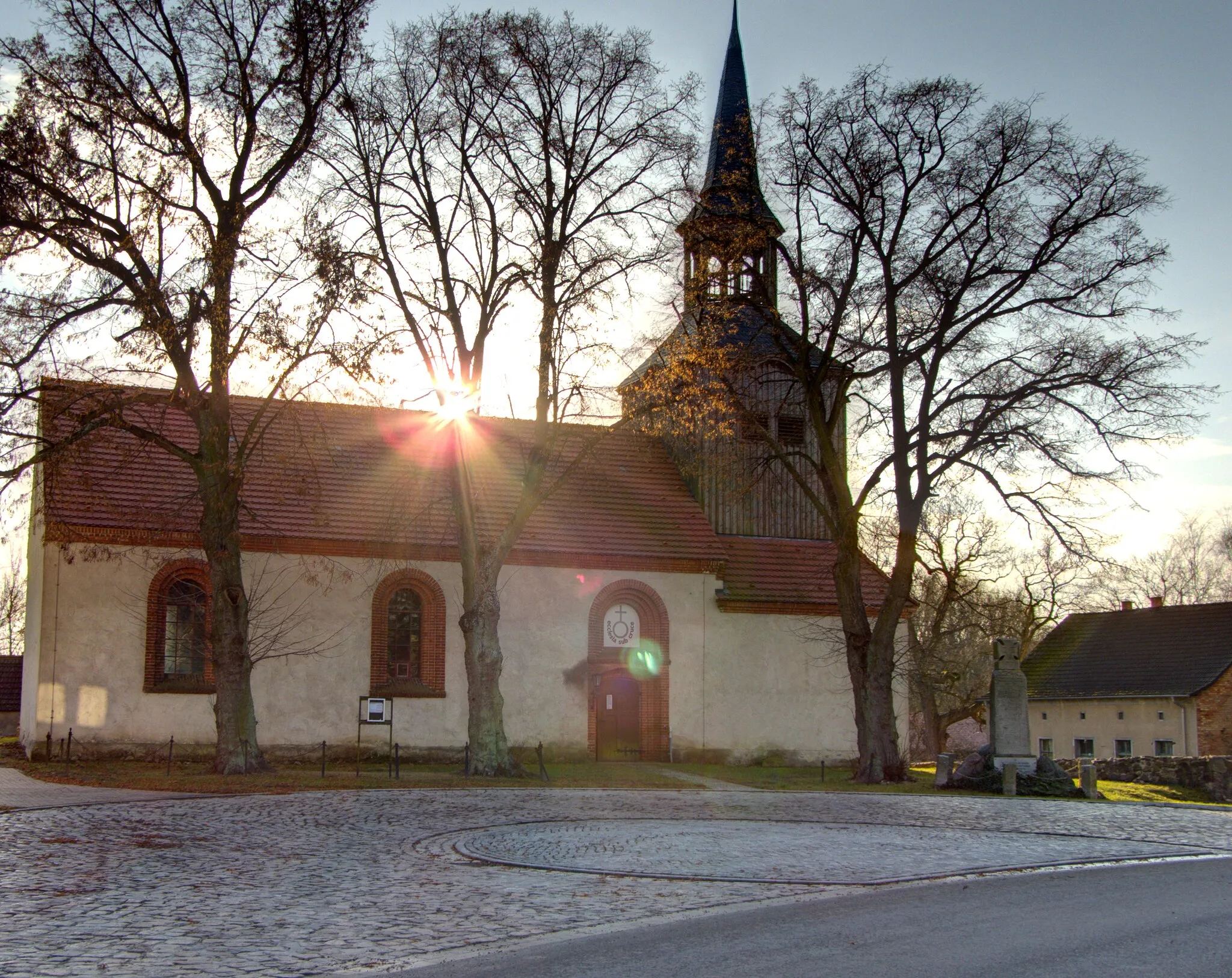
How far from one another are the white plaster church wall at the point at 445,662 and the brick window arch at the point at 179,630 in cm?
20

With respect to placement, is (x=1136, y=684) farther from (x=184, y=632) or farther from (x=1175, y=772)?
(x=184, y=632)

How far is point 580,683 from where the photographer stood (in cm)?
2823

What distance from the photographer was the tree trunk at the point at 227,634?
20.4 meters

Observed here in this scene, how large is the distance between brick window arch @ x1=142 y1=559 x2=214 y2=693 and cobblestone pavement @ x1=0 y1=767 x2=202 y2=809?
521 cm

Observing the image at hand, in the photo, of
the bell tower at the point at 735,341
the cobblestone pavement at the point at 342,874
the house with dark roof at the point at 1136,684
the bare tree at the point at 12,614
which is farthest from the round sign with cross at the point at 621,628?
the bare tree at the point at 12,614

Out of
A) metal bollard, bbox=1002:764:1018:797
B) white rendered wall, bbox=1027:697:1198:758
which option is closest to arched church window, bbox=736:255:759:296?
metal bollard, bbox=1002:764:1018:797

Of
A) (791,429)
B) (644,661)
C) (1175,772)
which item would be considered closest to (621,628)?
(644,661)

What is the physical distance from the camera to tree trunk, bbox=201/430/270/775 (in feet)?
66.9

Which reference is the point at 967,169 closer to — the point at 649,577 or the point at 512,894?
the point at 649,577

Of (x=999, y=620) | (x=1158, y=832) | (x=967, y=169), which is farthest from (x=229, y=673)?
(x=999, y=620)

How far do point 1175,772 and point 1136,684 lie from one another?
16.3 m

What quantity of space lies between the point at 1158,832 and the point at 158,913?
1185 cm

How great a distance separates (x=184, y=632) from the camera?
1019 inches

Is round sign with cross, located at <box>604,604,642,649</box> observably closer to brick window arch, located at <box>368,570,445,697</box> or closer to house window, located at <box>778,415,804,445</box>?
brick window arch, located at <box>368,570,445,697</box>
